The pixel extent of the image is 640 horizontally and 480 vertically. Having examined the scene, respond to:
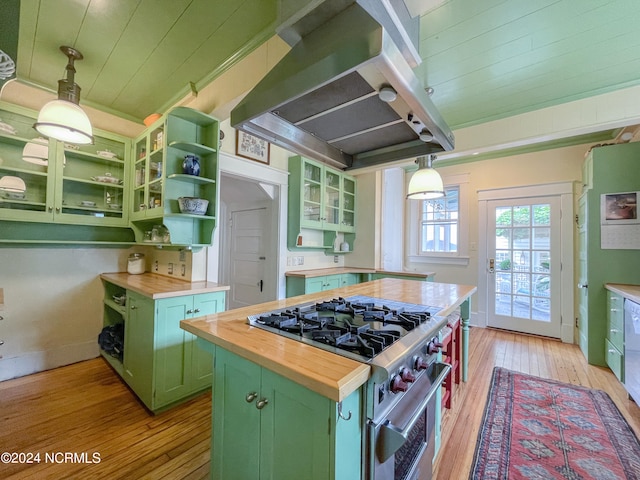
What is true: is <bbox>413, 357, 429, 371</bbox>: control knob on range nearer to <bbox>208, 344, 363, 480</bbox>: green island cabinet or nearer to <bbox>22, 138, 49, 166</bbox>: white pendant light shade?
<bbox>208, 344, 363, 480</bbox>: green island cabinet

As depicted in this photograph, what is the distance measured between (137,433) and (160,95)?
9.38 ft

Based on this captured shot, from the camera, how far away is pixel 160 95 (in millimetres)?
2621

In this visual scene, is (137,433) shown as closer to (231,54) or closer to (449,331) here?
(449,331)

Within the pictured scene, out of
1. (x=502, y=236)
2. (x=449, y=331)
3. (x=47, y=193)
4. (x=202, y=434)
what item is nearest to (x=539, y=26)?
(x=449, y=331)

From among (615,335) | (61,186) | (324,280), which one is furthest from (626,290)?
(61,186)

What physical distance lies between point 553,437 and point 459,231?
3048mm

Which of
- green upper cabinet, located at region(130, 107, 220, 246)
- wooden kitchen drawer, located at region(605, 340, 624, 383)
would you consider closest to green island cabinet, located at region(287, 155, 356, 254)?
green upper cabinet, located at region(130, 107, 220, 246)

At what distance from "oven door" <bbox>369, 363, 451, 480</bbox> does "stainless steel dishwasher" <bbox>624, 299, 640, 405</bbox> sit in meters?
1.98

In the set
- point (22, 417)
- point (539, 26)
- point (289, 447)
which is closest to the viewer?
point (289, 447)

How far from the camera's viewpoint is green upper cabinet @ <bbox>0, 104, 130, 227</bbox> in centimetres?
226

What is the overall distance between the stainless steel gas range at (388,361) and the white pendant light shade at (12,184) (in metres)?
2.60

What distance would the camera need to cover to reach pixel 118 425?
72.8 inches

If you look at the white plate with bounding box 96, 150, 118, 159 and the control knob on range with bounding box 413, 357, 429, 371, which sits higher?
→ the white plate with bounding box 96, 150, 118, 159

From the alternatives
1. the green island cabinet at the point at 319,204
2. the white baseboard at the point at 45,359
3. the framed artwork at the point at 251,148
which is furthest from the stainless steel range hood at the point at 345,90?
the white baseboard at the point at 45,359
